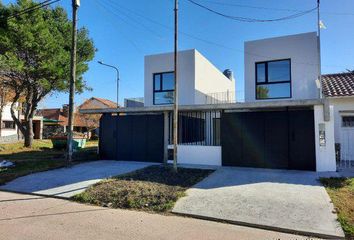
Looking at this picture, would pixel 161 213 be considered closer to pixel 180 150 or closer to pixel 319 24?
pixel 180 150

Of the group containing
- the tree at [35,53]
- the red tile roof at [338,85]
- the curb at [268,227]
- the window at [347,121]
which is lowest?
the curb at [268,227]

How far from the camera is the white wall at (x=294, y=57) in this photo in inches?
528

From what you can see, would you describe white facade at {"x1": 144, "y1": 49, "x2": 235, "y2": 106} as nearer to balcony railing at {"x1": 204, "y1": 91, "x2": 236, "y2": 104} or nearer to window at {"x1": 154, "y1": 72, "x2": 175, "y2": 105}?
window at {"x1": 154, "y1": 72, "x2": 175, "y2": 105}

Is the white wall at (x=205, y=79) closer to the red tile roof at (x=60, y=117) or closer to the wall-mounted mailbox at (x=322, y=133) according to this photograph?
the wall-mounted mailbox at (x=322, y=133)

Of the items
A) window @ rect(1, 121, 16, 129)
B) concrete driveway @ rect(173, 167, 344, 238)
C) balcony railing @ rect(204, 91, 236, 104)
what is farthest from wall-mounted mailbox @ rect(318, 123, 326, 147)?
window @ rect(1, 121, 16, 129)

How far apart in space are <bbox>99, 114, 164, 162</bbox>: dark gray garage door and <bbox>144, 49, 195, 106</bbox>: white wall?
8.60ft

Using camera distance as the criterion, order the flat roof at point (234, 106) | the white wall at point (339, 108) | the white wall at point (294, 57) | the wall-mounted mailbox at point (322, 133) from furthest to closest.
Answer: the white wall at point (294, 57) → the white wall at point (339, 108) → the wall-mounted mailbox at point (322, 133) → the flat roof at point (234, 106)

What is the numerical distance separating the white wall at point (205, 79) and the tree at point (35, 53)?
9.34m

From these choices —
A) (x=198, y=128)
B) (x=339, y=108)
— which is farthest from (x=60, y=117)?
(x=339, y=108)

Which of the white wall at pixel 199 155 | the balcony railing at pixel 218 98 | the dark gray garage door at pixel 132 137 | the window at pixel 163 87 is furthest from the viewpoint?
the balcony railing at pixel 218 98

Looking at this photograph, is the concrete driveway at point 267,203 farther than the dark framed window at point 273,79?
No

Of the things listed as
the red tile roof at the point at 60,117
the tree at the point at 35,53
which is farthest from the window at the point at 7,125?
the red tile roof at the point at 60,117

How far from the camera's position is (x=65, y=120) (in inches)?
1751

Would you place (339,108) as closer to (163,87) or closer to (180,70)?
(180,70)
